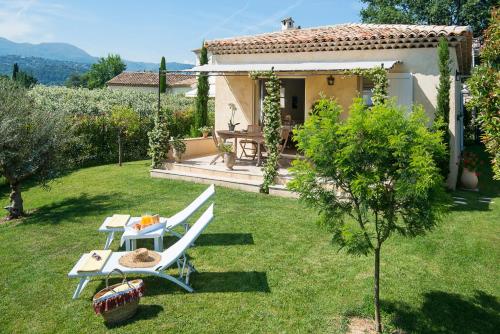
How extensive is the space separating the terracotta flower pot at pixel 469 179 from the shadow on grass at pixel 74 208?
38.0 feet

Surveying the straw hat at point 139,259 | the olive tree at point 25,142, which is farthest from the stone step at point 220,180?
the straw hat at point 139,259

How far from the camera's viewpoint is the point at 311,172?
5.55 m

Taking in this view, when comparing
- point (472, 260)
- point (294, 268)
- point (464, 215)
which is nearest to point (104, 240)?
point (294, 268)

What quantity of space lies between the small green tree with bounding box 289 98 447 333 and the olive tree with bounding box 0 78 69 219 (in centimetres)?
918

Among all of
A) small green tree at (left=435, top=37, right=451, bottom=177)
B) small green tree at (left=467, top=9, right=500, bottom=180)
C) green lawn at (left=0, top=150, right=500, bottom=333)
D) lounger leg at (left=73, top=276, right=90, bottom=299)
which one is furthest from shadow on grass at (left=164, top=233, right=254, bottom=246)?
small green tree at (left=435, top=37, right=451, bottom=177)

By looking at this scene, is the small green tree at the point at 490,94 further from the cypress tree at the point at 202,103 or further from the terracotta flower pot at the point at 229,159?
the cypress tree at the point at 202,103

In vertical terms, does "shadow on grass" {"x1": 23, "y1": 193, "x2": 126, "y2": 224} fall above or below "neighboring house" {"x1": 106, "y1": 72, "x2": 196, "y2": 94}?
below

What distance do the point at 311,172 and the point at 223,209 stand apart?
6.46 metres

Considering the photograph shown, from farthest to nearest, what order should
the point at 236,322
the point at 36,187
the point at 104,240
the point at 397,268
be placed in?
the point at 36,187 → the point at 104,240 → the point at 397,268 → the point at 236,322

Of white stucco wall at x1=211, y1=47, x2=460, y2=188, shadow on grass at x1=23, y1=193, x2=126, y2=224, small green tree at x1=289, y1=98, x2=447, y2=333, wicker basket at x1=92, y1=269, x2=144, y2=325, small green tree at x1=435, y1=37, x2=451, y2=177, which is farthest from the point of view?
white stucco wall at x1=211, y1=47, x2=460, y2=188

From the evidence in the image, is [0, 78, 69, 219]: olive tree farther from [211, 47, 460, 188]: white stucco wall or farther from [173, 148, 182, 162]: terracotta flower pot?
[211, 47, 460, 188]: white stucco wall

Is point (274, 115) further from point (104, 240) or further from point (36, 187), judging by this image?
point (36, 187)

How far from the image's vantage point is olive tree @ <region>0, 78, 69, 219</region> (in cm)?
1155

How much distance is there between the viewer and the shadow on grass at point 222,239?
9172mm
